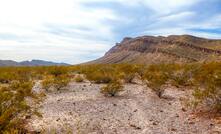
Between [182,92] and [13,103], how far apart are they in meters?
12.4

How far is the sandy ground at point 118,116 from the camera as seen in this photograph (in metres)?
12.1

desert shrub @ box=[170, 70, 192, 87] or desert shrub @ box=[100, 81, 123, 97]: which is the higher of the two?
desert shrub @ box=[170, 70, 192, 87]

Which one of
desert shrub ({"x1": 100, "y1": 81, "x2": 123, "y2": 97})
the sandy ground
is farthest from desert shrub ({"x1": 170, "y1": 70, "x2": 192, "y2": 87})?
desert shrub ({"x1": 100, "y1": 81, "x2": 123, "y2": 97})

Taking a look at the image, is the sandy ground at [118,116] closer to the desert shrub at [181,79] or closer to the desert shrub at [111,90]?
the desert shrub at [111,90]

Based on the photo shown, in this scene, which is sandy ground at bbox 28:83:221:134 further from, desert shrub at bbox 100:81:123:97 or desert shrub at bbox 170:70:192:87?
desert shrub at bbox 170:70:192:87

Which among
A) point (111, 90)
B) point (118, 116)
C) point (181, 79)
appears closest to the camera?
point (118, 116)

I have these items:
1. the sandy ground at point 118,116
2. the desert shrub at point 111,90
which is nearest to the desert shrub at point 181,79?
the sandy ground at point 118,116

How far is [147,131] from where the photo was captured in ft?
39.2

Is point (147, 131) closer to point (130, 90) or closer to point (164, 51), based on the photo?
point (130, 90)

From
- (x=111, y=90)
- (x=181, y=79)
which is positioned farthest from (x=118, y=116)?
(x=181, y=79)

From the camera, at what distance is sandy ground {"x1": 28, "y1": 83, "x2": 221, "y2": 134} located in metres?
12.1

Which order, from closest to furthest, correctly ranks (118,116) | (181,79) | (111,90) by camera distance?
1. (118,116)
2. (111,90)
3. (181,79)

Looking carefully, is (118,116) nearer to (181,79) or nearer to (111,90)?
(111,90)

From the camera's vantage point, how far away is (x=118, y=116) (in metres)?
14.0
